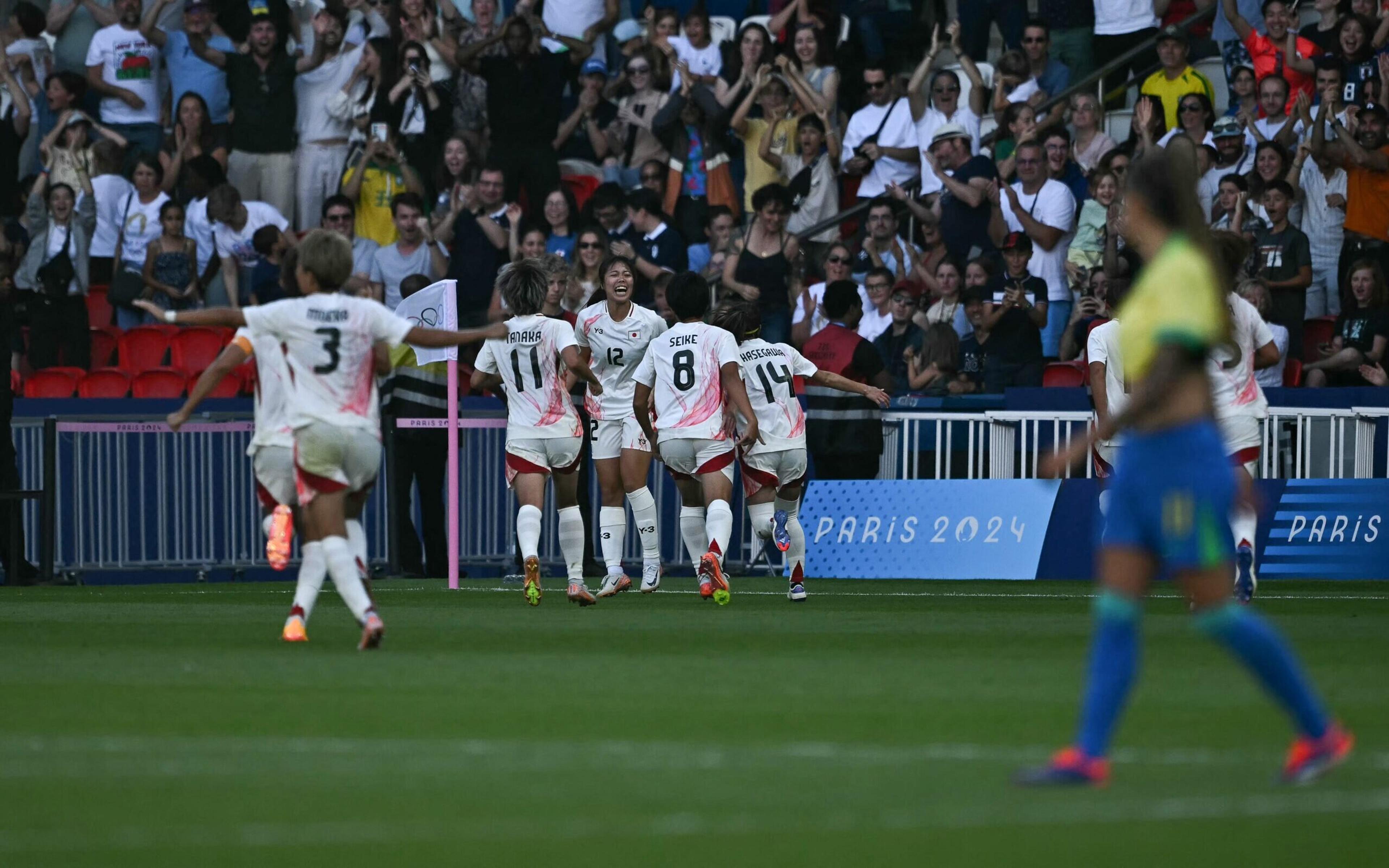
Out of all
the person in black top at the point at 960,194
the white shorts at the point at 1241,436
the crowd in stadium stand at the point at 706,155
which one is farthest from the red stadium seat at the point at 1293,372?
the white shorts at the point at 1241,436

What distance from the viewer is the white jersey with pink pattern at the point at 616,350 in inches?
669

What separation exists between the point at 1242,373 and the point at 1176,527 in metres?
8.00

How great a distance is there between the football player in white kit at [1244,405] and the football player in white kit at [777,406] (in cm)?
329

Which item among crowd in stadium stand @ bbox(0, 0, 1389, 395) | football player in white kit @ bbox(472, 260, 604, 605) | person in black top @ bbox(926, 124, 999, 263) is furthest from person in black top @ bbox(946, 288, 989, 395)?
football player in white kit @ bbox(472, 260, 604, 605)

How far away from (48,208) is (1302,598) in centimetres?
1444

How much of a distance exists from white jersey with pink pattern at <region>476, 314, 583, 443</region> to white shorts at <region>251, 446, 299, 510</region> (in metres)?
3.72

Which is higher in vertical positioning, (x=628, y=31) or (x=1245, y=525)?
(x=628, y=31)

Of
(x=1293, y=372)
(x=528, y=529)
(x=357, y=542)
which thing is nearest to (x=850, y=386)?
(x=528, y=529)

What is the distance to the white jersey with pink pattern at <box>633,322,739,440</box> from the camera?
16.3 metres

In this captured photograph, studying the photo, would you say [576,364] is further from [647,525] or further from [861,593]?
[861,593]

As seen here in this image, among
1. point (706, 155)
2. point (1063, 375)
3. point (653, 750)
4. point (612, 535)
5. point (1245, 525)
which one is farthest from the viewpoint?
point (706, 155)

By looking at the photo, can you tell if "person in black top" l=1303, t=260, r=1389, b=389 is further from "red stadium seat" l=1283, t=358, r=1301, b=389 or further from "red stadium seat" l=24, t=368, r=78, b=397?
"red stadium seat" l=24, t=368, r=78, b=397

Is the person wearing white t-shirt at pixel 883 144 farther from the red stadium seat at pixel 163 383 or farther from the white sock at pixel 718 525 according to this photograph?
the red stadium seat at pixel 163 383

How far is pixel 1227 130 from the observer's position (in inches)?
812
